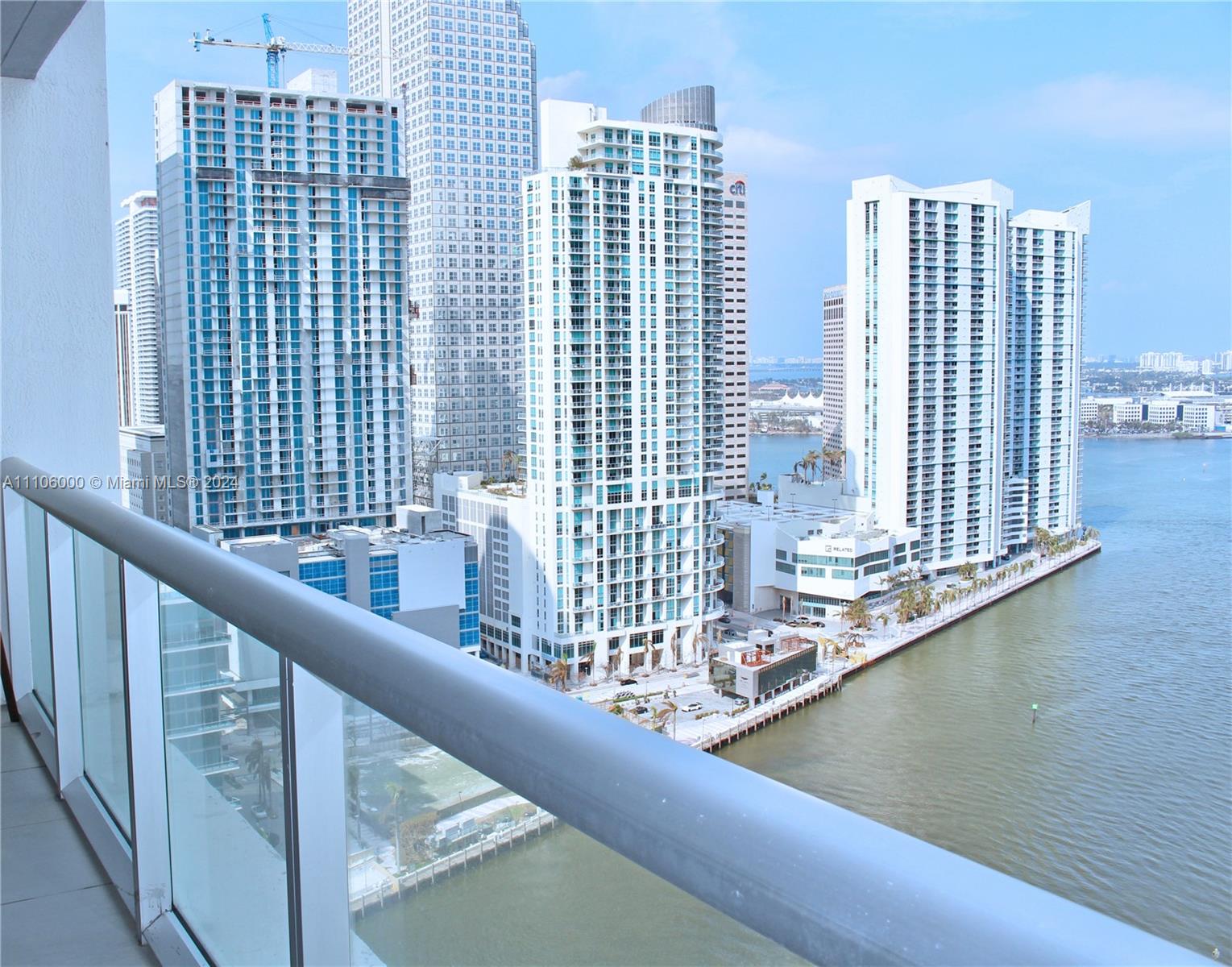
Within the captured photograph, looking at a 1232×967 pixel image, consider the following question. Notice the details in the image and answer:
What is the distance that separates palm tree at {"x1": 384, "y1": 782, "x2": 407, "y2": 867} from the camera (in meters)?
0.35

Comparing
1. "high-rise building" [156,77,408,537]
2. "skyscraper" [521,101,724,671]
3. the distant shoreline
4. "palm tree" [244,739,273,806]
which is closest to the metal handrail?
"palm tree" [244,739,273,806]

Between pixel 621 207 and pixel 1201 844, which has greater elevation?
pixel 621 207

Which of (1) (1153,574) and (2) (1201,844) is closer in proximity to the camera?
(2) (1201,844)

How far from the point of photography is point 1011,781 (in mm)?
7648

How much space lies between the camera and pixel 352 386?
12633mm

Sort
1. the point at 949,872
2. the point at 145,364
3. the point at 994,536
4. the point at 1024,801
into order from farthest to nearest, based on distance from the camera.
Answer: the point at 994,536 < the point at 145,364 < the point at 1024,801 < the point at 949,872

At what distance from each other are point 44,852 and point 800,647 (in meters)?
9.66

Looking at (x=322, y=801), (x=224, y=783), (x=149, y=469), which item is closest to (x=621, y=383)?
(x=149, y=469)

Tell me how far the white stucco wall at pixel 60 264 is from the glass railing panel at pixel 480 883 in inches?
34.6

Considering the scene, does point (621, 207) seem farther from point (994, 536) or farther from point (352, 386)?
point (994, 536)

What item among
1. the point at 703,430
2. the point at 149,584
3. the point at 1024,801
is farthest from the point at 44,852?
the point at 703,430

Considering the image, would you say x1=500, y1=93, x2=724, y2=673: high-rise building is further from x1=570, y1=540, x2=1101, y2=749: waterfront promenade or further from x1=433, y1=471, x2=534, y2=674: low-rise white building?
x1=570, y1=540, x2=1101, y2=749: waterfront promenade

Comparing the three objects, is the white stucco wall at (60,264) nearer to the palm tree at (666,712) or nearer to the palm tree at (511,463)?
the palm tree at (666,712)

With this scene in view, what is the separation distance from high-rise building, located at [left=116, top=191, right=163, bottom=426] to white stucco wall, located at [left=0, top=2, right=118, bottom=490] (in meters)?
12.8
